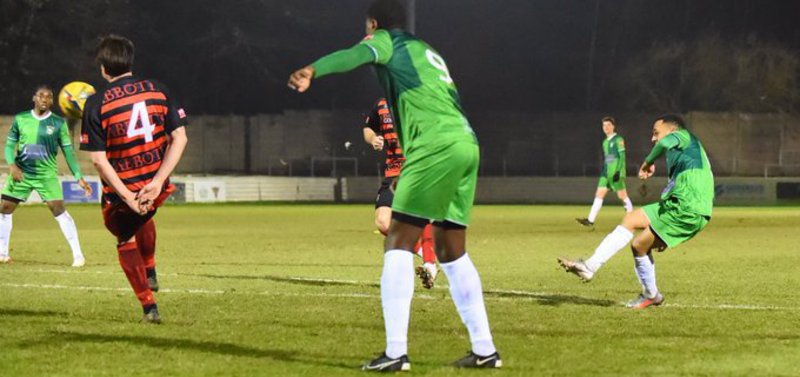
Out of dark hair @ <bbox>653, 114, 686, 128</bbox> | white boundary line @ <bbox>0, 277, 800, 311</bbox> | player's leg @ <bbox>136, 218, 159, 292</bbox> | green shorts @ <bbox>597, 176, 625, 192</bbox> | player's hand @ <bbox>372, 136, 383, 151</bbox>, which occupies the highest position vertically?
dark hair @ <bbox>653, 114, 686, 128</bbox>

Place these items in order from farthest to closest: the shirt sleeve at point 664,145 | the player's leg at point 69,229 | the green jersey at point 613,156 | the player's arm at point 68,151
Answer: the green jersey at point 613,156
the player's arm at point 68,151
the player's leg at point 69,229
the shirt sleeve at point 664,145

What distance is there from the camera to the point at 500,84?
65625 mm

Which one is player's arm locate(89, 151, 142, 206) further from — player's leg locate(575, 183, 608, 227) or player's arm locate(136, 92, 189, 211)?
player's leg locate(575, 183, 608, 227)

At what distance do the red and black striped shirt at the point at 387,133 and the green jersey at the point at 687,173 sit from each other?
3.13 metres

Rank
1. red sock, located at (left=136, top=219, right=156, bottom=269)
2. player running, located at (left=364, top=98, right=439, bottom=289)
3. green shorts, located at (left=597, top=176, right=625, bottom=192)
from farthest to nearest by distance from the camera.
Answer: green shorts, located at (left=597, top=176, right=625, bottom=192)
player running, located at (left=364, top=98, right=439, bottom=289)
red sock, located at (left=136, top=219, right=156, bottom=269)

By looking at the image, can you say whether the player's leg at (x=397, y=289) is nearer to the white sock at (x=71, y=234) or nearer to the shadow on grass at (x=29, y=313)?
the shadow on grass at (x=29, y=313)

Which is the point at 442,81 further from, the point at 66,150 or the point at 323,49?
the point at 323,49

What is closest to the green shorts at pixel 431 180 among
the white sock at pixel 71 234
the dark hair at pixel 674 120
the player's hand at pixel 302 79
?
the player's hand at pixel 302 79

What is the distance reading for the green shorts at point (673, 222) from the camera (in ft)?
36.6

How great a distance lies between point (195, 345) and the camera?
8516mm

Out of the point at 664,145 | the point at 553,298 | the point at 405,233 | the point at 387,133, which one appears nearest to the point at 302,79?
the point at 405,233

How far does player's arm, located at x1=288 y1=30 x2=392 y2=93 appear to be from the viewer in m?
6.68

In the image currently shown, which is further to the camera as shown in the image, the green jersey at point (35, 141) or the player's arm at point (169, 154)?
the green jersey at point (35, 141)

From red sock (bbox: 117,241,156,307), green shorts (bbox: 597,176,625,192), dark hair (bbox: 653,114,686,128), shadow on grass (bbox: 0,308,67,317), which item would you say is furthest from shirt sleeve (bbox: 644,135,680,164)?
green shorts (bbox: 597,176,625,192)
